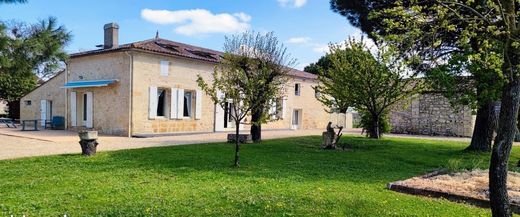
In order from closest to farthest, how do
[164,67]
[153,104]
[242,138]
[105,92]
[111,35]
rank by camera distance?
[242,138], [153,104], [105,92], [164,67], [111,35]

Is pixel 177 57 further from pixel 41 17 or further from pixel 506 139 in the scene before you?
pixel 506 139

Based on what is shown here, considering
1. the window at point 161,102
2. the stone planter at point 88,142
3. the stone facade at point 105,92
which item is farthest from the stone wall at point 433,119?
the stone planter at point 88,142

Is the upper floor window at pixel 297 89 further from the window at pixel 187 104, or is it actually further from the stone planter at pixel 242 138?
the stone planter at pixel 242 138

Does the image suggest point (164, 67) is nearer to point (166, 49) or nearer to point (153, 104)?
point (166, 49)

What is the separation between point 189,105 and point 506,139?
768 inches

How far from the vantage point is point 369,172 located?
30.1ft

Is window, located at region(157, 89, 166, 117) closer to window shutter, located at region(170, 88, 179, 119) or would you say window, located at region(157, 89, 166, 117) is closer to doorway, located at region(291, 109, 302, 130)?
window shutter, located at region(170, 88, 179, 119)

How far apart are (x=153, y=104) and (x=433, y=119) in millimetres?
19037

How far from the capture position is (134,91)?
19.5m

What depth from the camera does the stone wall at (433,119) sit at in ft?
85.8

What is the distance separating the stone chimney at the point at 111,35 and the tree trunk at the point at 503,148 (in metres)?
20.5

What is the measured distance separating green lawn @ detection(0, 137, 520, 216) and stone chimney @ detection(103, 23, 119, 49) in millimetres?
12007

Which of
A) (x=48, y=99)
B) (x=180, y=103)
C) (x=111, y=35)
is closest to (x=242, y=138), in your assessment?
(x=180, y=103)

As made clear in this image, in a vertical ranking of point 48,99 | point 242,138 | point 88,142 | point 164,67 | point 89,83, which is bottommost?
point 242,138
